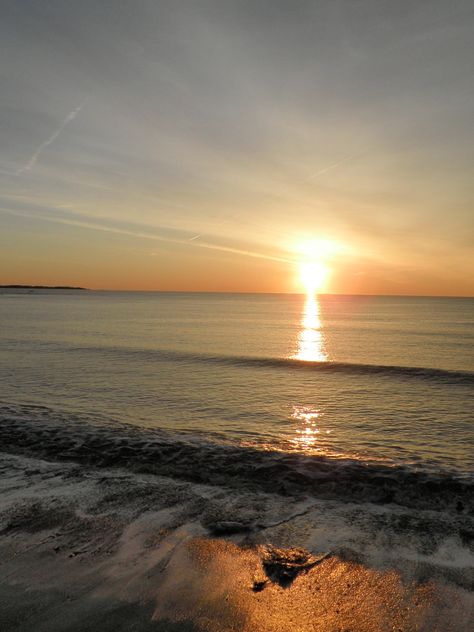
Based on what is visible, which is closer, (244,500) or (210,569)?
(210,569)

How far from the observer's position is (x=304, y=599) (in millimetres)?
5262

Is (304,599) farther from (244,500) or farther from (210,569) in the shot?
(244,500)

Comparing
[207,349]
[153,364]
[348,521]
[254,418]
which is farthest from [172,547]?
[207,349]

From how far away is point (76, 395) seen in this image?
19062mm

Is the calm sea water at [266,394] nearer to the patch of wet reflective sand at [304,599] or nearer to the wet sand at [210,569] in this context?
the wet sand at [210,569]

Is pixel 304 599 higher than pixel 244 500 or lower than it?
higher

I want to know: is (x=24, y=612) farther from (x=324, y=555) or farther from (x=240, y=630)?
(x=324, y=555)

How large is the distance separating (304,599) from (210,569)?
1.34m

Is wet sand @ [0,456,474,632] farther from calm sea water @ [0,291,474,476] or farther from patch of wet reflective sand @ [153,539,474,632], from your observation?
calm sea water @ [0,291,474,476]

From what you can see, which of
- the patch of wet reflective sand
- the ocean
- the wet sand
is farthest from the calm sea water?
the patch of wet reflective sand

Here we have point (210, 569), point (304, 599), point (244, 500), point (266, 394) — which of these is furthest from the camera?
point (266, 394)

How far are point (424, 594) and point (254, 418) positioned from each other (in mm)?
10764

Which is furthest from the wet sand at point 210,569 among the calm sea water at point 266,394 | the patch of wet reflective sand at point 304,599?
the calm sea water at point 266,394

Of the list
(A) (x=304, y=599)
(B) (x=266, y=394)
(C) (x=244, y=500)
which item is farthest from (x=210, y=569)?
(B) (x=266, y=394)
